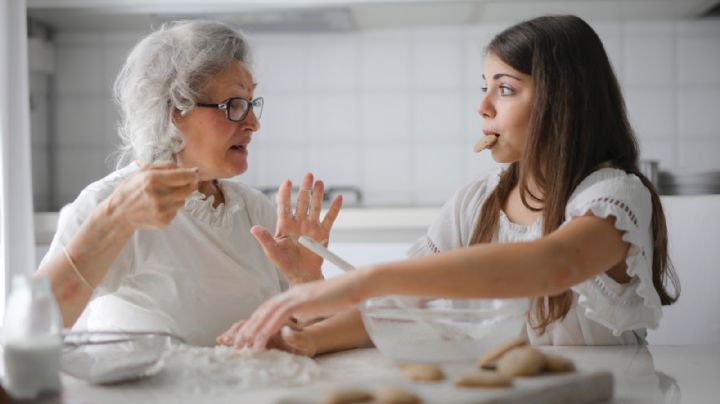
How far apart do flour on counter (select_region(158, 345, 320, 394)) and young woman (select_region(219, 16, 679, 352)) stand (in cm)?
6

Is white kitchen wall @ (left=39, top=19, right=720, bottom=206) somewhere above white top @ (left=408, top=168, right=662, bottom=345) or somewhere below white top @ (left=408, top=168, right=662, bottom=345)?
above

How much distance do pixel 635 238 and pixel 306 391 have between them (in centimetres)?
71

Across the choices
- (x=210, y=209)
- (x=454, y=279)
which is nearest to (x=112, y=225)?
(x=210, y=209)

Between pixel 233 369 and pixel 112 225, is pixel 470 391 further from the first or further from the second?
pixel 112 225

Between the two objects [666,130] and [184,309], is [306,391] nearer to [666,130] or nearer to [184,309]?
[184,309]

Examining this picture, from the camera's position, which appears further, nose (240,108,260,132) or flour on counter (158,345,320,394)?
nose (240,108,260,132)

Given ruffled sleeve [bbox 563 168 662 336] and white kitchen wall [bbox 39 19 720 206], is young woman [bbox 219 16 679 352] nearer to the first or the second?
ruffled sleeve [bbox 563 168 662 336]

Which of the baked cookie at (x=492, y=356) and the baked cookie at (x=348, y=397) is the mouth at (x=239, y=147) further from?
the baked cookie at (x=348, y=397)

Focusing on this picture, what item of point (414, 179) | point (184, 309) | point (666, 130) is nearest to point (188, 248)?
point (184, 309)

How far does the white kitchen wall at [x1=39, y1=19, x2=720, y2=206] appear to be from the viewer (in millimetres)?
4109

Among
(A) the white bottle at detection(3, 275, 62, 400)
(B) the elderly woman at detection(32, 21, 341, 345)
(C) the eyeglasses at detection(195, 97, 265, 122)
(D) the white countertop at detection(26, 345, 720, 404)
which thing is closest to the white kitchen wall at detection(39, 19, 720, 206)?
(B) the elderly woman at detection(32, 21, 341, 345)

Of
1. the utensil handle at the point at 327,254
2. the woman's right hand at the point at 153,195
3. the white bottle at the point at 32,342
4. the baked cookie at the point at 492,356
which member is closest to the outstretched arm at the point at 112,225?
the woman's right hand at the point at 153,195

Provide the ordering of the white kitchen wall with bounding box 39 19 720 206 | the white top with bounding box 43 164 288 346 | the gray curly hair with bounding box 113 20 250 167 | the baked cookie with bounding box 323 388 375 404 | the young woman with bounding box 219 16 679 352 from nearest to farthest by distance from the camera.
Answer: the baked cookie with bounding box 323 388 375 404 → the young woman with bounding box 219 16 679 352 → the white top with bounding box 43 164 288 346 → the gray curly hair with bounding box 113 20 250 167 → the white kitchen wall with bounding box 39 19 720 206

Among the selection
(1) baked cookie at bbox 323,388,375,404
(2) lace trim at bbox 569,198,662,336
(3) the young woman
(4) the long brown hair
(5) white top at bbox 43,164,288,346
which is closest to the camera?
(1) baked cookie at bbox 323,388,375,404
